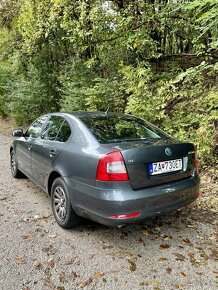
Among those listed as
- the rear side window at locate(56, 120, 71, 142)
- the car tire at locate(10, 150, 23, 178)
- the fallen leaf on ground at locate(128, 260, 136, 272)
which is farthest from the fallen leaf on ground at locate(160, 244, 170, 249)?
the car tire at locate(10, 150, 23, 178)

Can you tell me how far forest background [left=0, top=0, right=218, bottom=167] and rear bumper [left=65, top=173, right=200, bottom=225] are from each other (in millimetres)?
2320

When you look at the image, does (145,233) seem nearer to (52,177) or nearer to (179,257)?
(179,257)

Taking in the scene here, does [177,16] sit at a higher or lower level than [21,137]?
higher

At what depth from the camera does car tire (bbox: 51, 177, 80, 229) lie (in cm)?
312

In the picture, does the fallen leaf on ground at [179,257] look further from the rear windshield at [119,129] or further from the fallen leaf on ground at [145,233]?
the rear windshield at [119,129]

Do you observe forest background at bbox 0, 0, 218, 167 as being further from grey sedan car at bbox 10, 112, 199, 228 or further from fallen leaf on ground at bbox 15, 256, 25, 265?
fallen leaf on ground at bbox 15, 256, 25, 265

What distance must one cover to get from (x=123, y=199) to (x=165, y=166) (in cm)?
66

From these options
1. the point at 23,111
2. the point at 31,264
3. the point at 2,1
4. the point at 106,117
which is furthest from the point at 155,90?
the point at 2,1

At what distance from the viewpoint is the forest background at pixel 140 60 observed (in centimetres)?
524

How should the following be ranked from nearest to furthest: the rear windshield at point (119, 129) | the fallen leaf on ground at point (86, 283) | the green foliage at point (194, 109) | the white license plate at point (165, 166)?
the fallen leaf on ground at point (86, 283) → the white license plate at point (165, 166) → the rear windshield at point (119, 129) → the green foliage at point (194, 109)

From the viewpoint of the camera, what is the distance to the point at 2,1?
12.8 metres

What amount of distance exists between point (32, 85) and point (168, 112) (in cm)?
703

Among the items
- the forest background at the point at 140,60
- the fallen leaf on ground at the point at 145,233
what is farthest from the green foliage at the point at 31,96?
the fallen leaf on ground at the point at 145,233

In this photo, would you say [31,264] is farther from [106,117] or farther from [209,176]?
[209,176]
